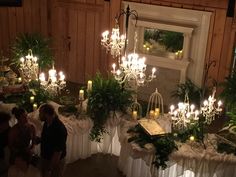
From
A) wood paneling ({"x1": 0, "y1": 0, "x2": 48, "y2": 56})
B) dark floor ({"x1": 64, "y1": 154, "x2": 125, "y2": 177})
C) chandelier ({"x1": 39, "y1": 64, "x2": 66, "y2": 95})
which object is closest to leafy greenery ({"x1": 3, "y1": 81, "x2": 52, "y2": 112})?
chandelier ({"x1": 39, "y1": 64, "x2": 66, "y2": 95})

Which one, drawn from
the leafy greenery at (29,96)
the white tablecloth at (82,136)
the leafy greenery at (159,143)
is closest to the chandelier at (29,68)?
→ the leafy greenery at (29,96)

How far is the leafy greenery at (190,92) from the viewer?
25.8 feet

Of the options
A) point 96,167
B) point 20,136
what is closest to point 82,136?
point 96,167

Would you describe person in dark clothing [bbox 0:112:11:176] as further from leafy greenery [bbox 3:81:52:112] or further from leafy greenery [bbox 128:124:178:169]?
leafy greenery [bbox 128:124:178:169]

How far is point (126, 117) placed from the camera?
19.7ft

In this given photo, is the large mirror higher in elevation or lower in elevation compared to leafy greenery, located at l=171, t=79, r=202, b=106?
higher

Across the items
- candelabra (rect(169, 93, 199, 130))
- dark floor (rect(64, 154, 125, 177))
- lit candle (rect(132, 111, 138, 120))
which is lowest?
dark floor (rect(64, 154, 125, 177))

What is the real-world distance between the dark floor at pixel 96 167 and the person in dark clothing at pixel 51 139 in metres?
1.17

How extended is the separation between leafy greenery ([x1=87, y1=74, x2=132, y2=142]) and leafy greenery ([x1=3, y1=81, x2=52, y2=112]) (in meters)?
0.85

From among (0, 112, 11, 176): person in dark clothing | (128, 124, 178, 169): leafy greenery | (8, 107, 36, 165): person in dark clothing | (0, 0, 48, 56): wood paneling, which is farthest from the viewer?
(0, 0, 48, 56): wood paneling

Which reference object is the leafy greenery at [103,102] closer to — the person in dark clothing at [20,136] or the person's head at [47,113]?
the person in dark clothing at [20,136]

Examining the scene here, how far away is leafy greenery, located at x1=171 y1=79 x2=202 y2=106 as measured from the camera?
787cm

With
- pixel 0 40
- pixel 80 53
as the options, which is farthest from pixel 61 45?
pixel 0 40

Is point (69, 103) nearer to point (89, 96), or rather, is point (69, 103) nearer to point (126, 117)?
point (89, 96)
